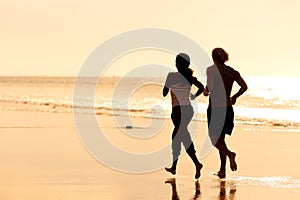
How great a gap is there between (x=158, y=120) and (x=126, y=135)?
22.5 ft

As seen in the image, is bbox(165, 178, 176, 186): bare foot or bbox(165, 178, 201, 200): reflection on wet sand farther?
bbox(165, 178, 176, 186): bare foot

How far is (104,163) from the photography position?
Answer: 11250mm

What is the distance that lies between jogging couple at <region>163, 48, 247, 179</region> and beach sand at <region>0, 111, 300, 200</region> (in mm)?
608

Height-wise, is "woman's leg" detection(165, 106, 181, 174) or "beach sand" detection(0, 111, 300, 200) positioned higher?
"woman's leg" detection(165, 106, 181, 174)

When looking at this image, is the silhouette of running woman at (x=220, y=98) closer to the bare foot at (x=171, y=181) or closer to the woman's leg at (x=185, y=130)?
the woman's leg at (x=185, y=130)

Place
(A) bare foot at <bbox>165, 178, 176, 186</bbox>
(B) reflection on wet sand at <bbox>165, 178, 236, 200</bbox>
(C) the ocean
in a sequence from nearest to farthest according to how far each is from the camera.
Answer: (B) reflection on wet sand at <bbox>165, 178, 236, 200</bbox>
(A) bare foot at <bbox>165, 178, 176, 186</bbox>
(C) the ocean

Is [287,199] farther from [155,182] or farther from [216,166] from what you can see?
[216,166]

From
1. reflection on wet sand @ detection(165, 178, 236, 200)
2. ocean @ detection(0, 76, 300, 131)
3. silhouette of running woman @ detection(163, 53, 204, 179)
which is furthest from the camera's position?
ocean @ detection(0, 76, 300, 131)

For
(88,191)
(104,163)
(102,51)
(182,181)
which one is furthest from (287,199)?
(102,51)

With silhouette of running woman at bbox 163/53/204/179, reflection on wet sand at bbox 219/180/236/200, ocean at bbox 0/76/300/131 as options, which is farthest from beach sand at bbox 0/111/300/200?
ocean at bbox 0/76/300/131

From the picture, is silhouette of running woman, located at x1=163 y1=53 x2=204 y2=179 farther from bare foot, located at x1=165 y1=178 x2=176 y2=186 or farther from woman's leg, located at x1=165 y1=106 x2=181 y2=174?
bare foot, located at x1=165 y1=178 x2=176 y2=186

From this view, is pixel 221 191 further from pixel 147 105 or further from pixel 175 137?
pixel 147 105

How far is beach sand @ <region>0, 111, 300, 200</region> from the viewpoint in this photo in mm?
8500

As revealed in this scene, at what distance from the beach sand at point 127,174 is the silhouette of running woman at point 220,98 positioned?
0.61 metres
